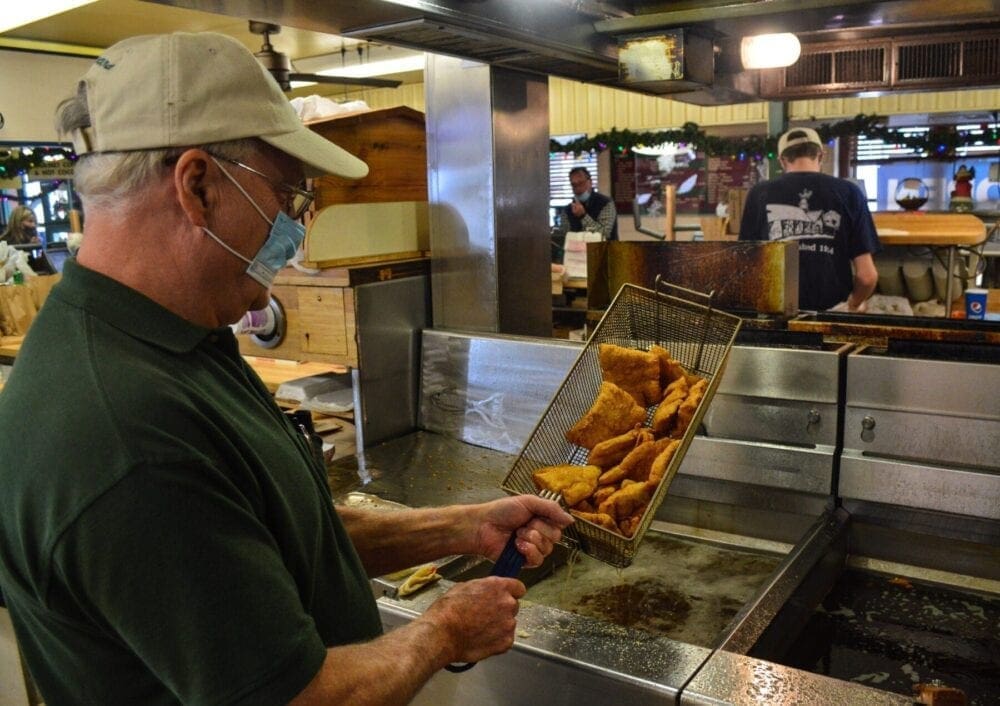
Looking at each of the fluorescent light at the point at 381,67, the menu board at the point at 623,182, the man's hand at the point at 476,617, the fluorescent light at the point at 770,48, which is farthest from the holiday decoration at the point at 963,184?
Answer: the man's hand at the point at 476,617

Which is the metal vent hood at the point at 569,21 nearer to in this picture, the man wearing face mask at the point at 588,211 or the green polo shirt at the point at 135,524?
the green polo shirt at the point at 135,524

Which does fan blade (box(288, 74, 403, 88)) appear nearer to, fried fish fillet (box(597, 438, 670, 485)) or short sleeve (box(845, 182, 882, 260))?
short sleeve (box(845, 182, 882, 260))

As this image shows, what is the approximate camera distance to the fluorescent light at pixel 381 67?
826 centimetres

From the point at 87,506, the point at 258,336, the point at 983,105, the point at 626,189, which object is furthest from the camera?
the point at 626,189

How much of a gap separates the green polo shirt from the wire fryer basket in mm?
848

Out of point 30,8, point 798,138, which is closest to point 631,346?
point 798,138

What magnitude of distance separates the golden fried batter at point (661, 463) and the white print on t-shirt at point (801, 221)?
249cm

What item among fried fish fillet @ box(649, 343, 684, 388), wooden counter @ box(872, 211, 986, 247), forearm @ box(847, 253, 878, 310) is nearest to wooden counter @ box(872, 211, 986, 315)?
wooden counter @ box(872, 211, 986, 247)

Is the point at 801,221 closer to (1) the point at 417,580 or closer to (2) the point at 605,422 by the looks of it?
(2) the point at 605,422

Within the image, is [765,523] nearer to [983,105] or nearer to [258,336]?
[258,336]

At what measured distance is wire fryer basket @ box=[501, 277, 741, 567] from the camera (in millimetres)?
1835

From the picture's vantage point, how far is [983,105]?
806 centimetres

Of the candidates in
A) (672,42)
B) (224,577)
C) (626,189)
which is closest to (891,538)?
(672,42)

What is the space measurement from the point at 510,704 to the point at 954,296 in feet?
15.3
